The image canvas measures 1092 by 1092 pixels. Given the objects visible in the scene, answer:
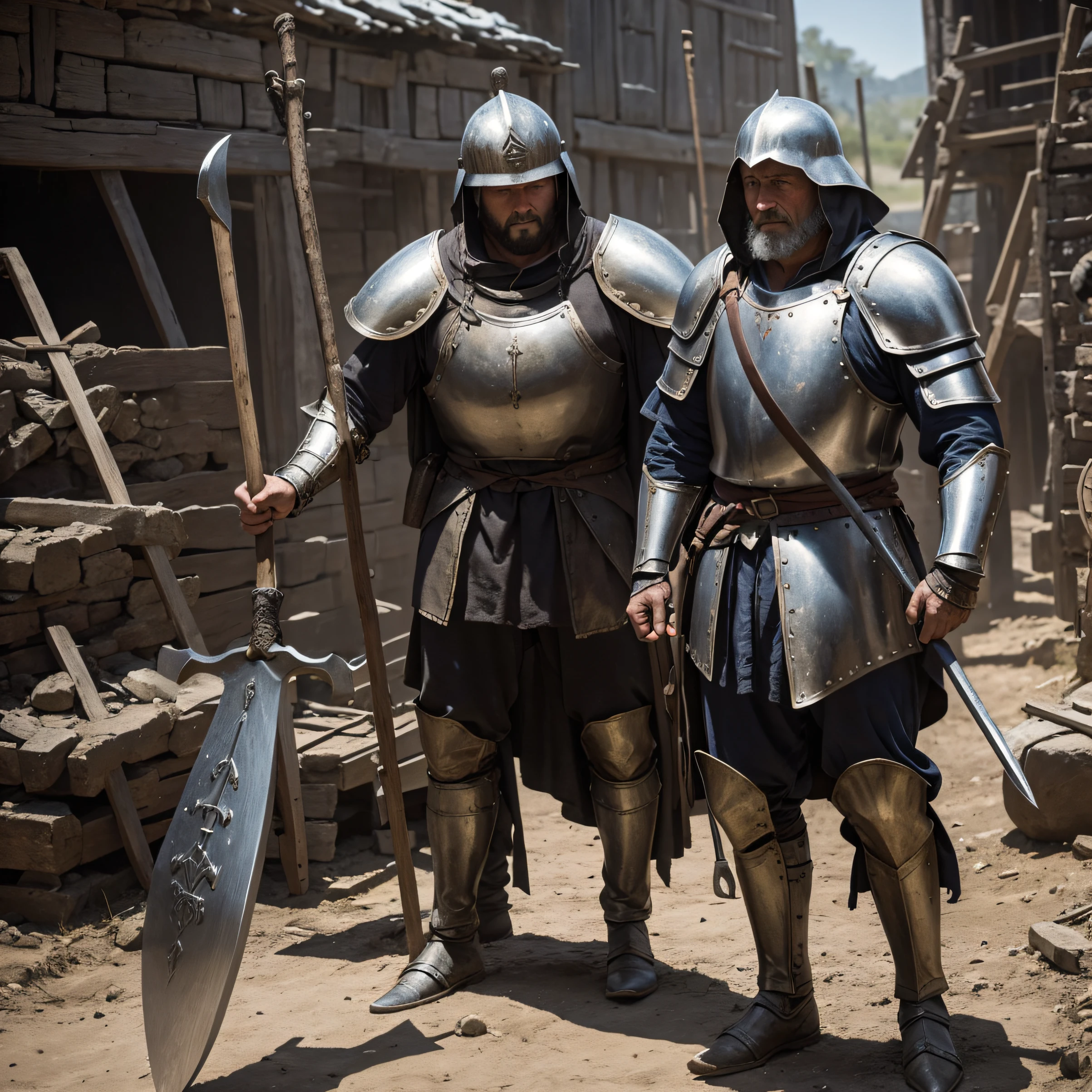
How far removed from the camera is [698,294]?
279 cm

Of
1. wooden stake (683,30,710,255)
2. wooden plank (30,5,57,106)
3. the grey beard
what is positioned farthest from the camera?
wooden stake (683,30,710,255)

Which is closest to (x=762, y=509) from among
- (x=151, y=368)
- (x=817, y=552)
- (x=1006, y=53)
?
(x=817, y=552)

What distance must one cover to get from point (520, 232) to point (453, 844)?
155 centimetres

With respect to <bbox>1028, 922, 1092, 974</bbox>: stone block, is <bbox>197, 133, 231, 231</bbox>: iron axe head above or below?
above

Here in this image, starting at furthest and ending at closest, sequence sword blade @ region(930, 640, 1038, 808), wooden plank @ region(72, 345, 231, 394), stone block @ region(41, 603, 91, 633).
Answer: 1. wooden plank @ region(72, 345, 231, 394)
2. stone block @ region(41, 603, 91, 633)
3. sword blade @ region(930, 640, 1038, 808)

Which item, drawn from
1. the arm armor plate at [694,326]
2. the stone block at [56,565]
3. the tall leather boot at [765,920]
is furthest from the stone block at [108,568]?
the tall leather boot at [765,920]

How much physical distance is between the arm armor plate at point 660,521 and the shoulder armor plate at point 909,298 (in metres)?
0.55

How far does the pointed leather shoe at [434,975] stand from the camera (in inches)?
125

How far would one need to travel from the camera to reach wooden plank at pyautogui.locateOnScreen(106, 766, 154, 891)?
3969 millimetres

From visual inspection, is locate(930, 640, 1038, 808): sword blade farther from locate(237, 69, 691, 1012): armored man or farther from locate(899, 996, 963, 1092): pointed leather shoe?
locate(237, 69, 691, 1012): armored man

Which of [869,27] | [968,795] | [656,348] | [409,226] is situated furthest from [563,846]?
[869,27]

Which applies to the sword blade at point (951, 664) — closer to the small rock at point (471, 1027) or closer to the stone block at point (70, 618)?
the small rock at point (471, 1027)

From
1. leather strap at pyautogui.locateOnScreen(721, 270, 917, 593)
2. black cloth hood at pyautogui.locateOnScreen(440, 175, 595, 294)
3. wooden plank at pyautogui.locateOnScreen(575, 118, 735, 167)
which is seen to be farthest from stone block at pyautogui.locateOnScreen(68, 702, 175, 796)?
wooden plank at pyautogui.locateOnScreen(575, 118, 735, 167)

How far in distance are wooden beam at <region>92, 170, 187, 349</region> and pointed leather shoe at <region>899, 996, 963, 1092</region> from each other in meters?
3.71
